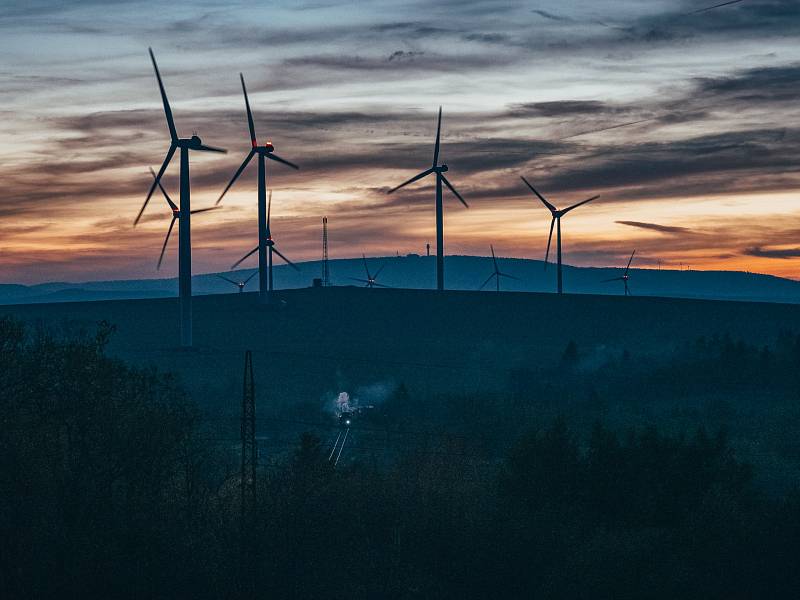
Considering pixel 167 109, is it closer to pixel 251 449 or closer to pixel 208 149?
pixel 208 149

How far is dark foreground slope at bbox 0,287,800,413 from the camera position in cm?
14700

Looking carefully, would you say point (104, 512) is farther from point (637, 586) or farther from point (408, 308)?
point (408, 308)

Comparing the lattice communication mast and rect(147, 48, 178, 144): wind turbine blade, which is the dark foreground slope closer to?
rect(147, 48, 178, 144): wind turbine blade

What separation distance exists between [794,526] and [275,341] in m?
124

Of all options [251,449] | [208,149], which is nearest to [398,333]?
[208,149]

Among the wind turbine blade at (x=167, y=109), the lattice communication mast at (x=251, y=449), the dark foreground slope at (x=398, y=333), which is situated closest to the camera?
the lattice communication mast at (x=251, y=449)

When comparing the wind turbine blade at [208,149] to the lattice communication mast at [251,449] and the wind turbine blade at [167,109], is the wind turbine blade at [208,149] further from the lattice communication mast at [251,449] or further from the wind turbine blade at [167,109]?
the lattice communication mast at [251,449]

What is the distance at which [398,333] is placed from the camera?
590ft

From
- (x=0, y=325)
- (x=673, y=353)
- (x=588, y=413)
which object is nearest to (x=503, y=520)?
(x=0, y=325)

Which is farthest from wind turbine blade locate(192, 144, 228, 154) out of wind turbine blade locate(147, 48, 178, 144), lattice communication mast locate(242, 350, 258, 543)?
lattice communication mast locate(242, 350, 258, 543)

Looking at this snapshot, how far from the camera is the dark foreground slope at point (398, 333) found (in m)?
147

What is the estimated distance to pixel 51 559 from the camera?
142 feet

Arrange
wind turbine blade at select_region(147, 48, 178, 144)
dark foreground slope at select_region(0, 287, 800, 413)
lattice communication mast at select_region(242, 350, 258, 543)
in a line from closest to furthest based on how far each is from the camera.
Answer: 1. lattice communication mast at select_region(242, 350, 258, 543)
2. wind turbine blade at select_region(147, 48, 178, 144)
3. dark foreground slope at select_region(0, 287, 800, 413)

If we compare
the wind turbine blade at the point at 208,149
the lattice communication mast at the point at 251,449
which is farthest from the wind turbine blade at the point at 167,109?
the lattice communication mast at the point at 251,449
